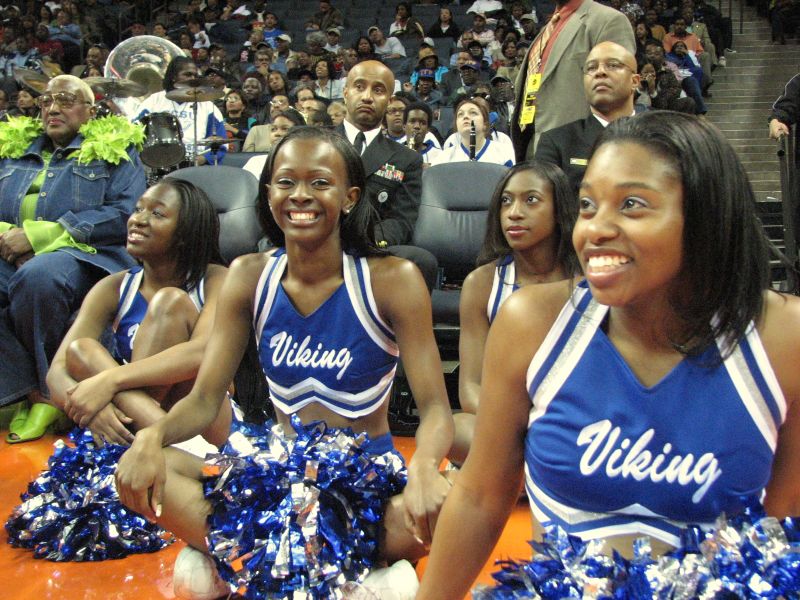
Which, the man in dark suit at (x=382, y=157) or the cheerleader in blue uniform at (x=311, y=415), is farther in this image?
the man in dark suit at (x=382, y=157)

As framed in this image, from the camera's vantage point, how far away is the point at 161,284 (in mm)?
3379

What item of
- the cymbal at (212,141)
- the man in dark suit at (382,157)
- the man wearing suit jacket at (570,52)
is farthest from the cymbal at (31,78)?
the man wearing suit jacket at (570,52)

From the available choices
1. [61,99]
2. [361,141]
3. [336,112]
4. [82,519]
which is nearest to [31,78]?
[336,112]

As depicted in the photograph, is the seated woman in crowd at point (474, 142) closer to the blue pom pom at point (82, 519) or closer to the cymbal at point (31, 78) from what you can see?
the cymbal at point (31, 78)

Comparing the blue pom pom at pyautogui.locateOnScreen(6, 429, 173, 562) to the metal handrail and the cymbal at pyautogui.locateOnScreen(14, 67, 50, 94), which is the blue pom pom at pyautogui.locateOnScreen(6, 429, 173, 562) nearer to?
the metal handrail

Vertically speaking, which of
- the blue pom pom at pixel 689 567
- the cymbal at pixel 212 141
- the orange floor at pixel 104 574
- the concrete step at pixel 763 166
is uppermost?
the blue pom pom at pixel 689 567

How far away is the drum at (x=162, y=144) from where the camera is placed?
6.48 metres

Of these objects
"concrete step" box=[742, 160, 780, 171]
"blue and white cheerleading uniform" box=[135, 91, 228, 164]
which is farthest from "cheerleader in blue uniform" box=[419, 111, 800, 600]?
"concrete step" box=[742, 160, 780, 171]

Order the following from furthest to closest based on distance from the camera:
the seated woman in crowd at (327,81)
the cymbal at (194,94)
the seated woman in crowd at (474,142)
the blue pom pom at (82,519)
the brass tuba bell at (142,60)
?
1. the seated woman in crowd at (327,81)
2. the brass tuba bell at (142,60)
3. the cymbal at (194,94)
4. the seated woman in crowd at (474,142)
5. the blue pom pom at (82,519)

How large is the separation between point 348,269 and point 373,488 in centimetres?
64

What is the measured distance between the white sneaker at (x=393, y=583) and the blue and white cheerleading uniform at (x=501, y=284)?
1227 mm

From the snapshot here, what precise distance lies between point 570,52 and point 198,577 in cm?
282

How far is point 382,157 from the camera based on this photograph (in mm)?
4547

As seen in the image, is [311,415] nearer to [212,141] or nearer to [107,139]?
[107,139]
